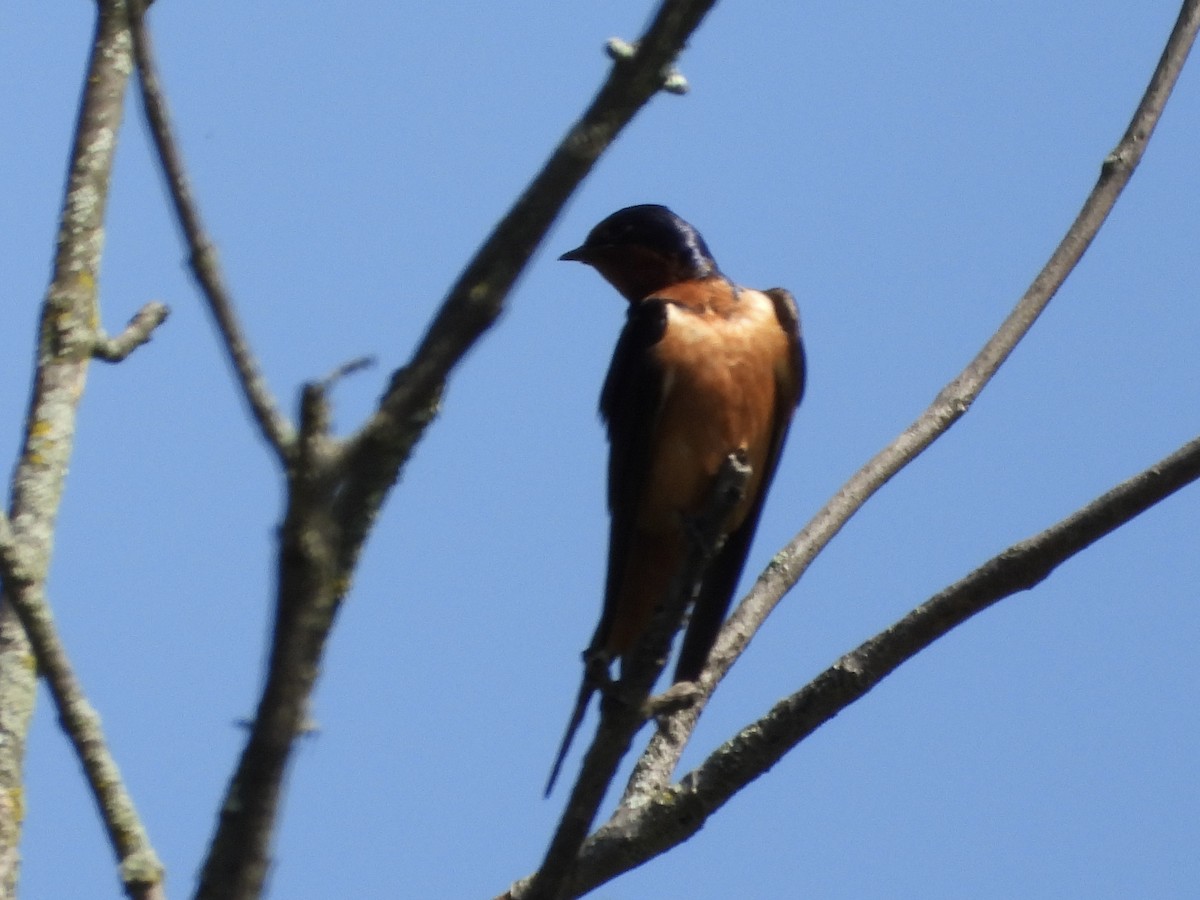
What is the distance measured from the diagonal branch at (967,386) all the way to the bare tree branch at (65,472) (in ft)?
6.84

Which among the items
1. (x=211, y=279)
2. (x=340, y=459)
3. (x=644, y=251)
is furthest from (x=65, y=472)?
(x=644, y=251)

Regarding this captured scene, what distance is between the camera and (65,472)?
5230 millimetres

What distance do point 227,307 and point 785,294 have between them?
13.7 ft

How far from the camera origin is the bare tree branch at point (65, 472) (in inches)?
127

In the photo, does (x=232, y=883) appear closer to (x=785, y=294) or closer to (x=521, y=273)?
(x=521, y=273)

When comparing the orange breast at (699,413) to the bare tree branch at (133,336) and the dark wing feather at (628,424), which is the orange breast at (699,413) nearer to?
the dark wing feather at (628,424)

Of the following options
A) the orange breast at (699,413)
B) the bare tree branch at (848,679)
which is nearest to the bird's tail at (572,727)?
the bare tree branch at (848,679)

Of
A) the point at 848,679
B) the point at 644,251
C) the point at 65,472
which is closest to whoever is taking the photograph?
the point at 848,679

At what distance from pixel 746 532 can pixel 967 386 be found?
118cm

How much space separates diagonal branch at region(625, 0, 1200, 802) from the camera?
552cm

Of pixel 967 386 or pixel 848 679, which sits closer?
pixel 848 679

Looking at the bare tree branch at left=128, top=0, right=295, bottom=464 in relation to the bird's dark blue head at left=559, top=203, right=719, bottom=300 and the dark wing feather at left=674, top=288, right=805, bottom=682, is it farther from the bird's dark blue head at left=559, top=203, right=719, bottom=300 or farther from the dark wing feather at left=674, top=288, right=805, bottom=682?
the bird's dark blue head at left=559, top=203, right=719, bottom=300

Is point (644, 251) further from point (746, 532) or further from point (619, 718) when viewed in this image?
point (619, 718)

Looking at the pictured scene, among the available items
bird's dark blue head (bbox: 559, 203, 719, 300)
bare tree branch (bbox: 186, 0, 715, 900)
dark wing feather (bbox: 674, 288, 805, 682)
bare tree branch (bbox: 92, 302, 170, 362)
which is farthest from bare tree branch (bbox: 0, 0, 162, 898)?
bird's dark blue head (bbox: 559, 203, 719, 300)
